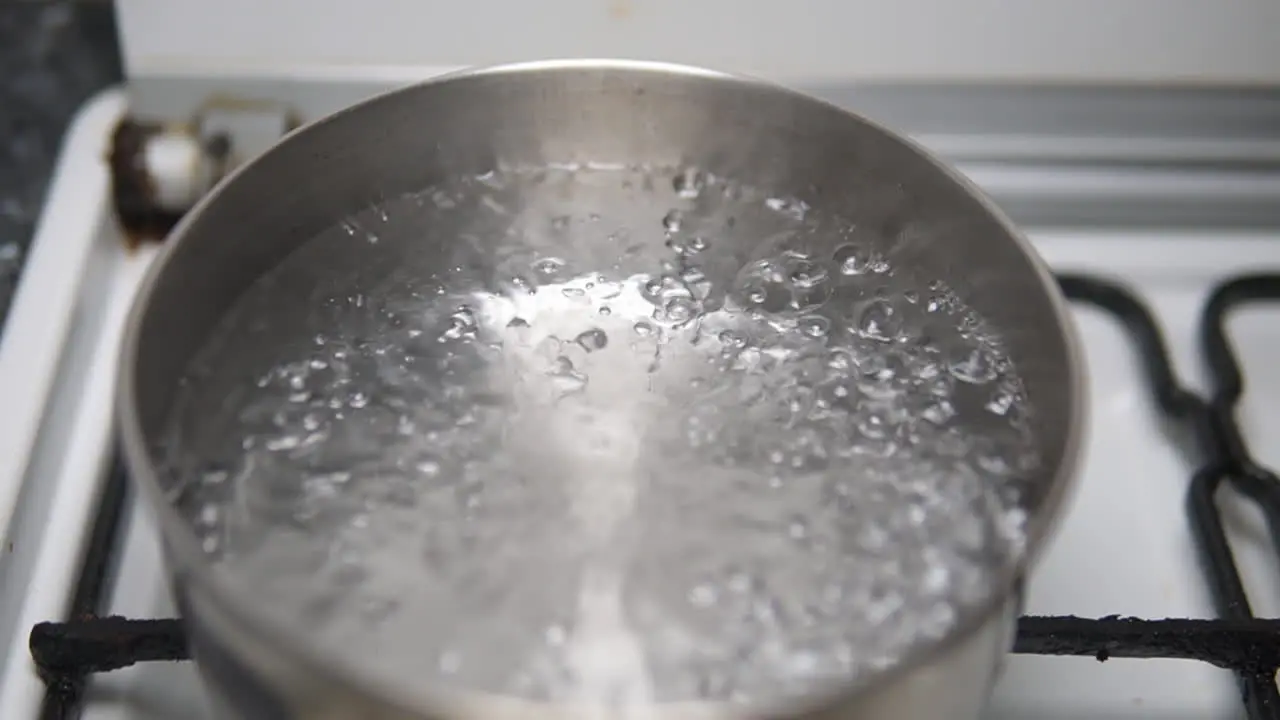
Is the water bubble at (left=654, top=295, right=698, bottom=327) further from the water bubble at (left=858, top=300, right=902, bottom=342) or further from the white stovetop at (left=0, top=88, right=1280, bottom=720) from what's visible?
the white stovetop at (left=0, top=88, right=1280, bottom=720)

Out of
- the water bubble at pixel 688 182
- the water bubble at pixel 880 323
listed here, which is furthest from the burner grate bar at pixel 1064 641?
the water bubble at pixel 688 182

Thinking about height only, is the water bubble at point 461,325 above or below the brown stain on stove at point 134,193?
above

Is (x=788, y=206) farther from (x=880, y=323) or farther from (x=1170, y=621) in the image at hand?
(x=1170, y=621)

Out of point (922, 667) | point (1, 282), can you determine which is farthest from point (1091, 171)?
point (1, 282)

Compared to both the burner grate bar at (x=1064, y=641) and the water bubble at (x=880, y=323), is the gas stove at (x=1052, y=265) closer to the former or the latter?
the burner grate bar at (x=1064, y=641)

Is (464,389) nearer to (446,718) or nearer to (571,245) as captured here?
(571,245)

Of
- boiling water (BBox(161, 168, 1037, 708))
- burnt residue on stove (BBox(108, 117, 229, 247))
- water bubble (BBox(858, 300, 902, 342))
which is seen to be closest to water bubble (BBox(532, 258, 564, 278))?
boiling water (BBox(161, 168, 1037, 708))
